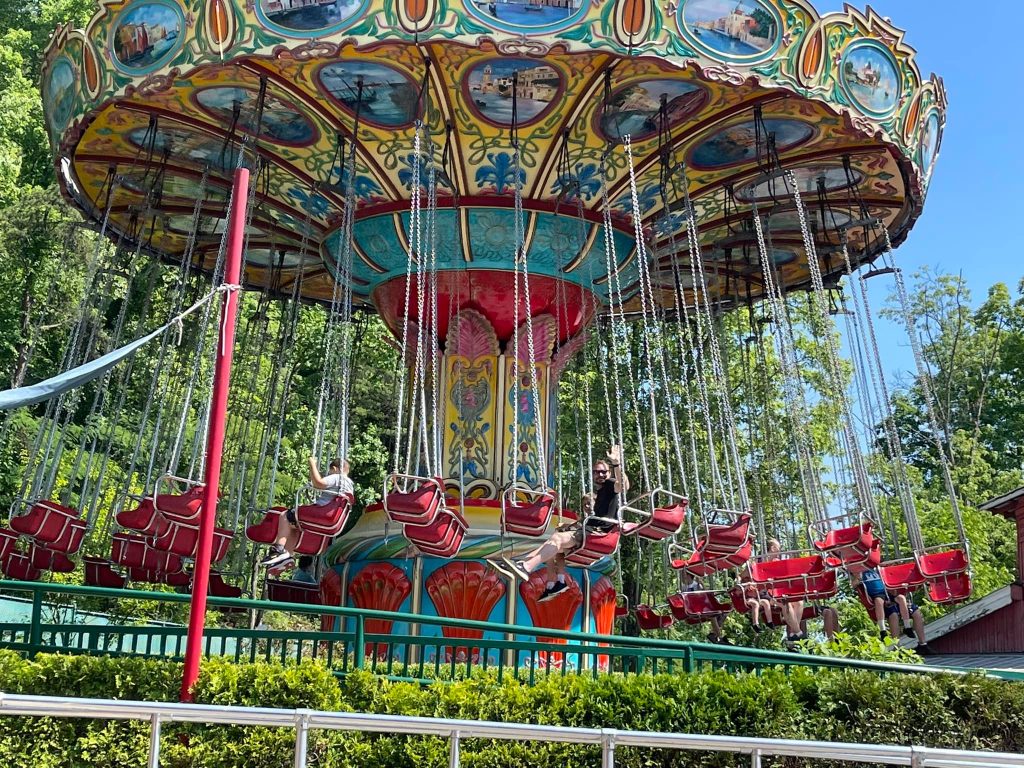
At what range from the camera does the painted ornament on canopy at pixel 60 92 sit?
13016mm

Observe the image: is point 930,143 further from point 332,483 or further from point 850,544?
point 332,483

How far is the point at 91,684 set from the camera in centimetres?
803

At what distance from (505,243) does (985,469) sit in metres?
25.6

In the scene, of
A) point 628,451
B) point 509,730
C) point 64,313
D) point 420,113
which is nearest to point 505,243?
point 420,113

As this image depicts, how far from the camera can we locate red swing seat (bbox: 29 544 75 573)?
44.3 feet

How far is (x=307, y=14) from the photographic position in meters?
11.2

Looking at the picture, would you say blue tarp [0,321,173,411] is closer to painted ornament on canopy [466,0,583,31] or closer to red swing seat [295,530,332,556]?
red swing seat [295,530,332,556]

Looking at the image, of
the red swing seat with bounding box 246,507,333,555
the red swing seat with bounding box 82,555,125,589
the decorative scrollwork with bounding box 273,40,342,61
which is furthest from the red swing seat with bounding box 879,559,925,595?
the red swing seat with bounding box 82,555,125,589

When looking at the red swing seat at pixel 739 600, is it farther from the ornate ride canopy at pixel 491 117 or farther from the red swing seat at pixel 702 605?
the ornate ride canopy at pixel 491 117

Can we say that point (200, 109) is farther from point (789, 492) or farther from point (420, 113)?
Answer: point (789, 492)

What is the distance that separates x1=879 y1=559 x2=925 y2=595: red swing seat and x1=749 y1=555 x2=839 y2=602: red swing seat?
0.56m

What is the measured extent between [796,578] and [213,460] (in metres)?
7.81

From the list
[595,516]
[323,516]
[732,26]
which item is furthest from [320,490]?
[732,26]

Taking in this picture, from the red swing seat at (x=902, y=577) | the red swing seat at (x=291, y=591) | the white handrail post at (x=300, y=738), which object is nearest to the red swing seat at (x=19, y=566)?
the red swing seat at (x=291, y=591)
